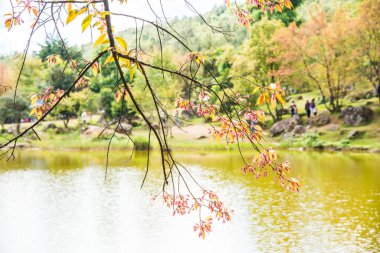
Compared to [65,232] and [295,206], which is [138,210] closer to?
[65,232]

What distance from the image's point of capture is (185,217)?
43.0 ft

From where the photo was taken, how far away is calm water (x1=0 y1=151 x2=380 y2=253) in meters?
10.7

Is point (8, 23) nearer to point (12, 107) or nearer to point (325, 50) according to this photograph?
point (325, 50)

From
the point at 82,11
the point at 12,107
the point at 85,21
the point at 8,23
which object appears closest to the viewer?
the point at 85,21

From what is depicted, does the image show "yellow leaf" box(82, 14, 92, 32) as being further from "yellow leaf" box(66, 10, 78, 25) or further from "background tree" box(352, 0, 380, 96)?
"background tree" box(352, 0, 380, 96)

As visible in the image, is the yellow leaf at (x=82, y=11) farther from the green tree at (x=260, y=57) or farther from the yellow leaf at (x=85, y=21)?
the green tree at (x=260, y=57)

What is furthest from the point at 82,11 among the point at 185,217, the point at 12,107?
the point at 12,107

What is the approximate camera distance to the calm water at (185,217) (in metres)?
10.7

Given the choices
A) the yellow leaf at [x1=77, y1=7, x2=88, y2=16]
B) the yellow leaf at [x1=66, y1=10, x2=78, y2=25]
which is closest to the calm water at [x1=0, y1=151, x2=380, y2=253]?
the yellow leaf at [x1=77, y1=7, x2=88, y2=16]

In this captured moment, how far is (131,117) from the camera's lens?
42.5 meters

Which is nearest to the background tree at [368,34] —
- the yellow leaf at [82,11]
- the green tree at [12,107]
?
the green tree at [12,107]

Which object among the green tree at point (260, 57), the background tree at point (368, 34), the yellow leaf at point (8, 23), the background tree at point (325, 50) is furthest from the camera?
the green tree at point (260, 57)

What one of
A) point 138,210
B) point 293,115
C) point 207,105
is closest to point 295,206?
point 138,210

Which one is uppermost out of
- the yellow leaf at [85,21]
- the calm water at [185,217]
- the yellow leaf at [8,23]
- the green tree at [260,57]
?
the green tree at [260,57]
